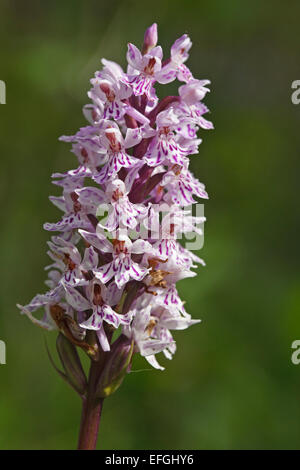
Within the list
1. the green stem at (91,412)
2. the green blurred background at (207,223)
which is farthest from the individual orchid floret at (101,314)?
the green blurred background at (207,223)

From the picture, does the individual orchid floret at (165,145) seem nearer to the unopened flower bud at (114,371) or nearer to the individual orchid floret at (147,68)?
the individual orchid floret at (147,68)

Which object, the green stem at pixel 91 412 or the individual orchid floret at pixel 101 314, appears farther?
the green stem at pixel 91 412

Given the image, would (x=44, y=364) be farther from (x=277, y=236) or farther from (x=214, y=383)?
(x=277, y=236)

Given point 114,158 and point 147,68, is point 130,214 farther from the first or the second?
point 147,68

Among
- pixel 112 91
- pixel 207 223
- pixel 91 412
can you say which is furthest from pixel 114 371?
pixel 207 223

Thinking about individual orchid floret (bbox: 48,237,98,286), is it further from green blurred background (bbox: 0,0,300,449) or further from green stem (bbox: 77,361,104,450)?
green blurred background (bbox: 0,0,300,449)

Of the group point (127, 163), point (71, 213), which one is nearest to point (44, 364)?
point (71, 213)
